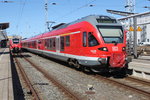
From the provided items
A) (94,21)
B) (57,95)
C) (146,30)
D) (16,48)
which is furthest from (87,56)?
(146,30)

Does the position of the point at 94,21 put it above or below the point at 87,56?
above

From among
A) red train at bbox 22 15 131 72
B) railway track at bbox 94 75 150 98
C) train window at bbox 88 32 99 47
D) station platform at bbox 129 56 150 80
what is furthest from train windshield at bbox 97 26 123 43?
railway track at bbox 94 75 150 98

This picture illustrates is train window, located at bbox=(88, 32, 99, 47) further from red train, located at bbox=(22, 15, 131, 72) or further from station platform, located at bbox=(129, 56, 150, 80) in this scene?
station platform, located at bbox=(129, 56, 150, 80)

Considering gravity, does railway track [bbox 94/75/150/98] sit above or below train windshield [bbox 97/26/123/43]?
below

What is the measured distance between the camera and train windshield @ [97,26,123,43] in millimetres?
10070

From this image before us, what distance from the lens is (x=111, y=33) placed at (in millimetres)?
10289

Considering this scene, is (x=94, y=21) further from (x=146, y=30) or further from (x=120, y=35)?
(x=146, y=30)

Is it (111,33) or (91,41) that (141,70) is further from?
(91,41)

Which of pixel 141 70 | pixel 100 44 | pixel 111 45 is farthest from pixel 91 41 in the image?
pixel 141 70

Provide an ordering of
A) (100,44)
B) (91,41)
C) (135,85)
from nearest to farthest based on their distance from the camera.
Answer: (135,85)
(100,44)
(91,41)

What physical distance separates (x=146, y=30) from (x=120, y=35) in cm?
7619

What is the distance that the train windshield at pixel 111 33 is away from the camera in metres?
10.1

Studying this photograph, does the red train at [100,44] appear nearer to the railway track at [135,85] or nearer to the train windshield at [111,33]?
the train windshield at [111,33]

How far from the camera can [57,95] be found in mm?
7453
